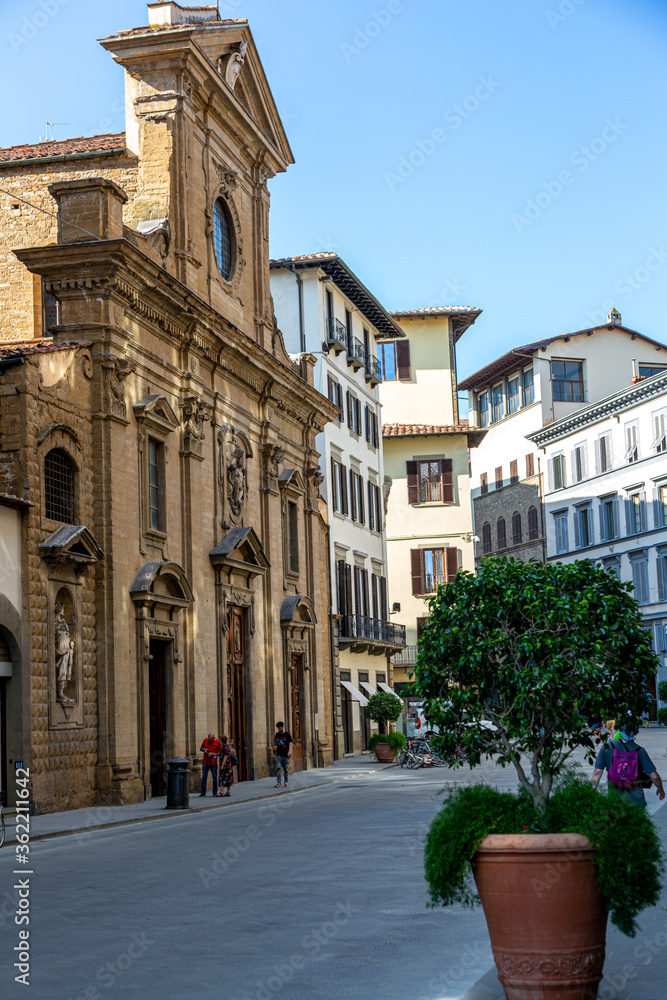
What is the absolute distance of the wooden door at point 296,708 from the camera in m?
38.5

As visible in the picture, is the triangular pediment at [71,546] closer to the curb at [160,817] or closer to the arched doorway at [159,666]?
the arched doorway at [159,666]

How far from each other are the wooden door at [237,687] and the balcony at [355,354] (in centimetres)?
1923

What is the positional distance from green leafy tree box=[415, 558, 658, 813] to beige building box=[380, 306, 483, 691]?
56301 mm

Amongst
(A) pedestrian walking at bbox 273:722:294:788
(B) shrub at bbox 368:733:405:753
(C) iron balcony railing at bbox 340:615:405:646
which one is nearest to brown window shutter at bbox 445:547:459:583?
(C) iron balcony railing at bbox 340:615:405:646

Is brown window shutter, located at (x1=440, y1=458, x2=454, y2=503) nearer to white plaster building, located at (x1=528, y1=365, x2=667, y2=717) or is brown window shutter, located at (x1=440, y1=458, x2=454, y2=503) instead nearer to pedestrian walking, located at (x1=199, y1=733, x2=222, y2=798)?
white plaster building, located at (x1=528, y1=365, x2=667, y2=717)

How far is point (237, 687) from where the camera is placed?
3378 centimetres

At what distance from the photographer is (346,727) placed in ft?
162

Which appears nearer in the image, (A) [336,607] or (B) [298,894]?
(B) [298,894]

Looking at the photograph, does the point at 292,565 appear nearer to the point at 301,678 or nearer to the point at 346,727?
the point at 301,678

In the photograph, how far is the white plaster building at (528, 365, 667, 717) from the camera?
68.2 meters

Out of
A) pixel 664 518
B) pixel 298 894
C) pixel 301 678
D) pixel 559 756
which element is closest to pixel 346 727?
pixel 301 678

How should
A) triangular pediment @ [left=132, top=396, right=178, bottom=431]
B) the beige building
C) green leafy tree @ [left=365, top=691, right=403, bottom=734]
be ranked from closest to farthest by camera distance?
1. triangular pediment @ [left=132, top=396, right=178, bottom=431]
2. green leafy tree @ [left=365, top=691, right=403, bottom=734]
3. the beige building

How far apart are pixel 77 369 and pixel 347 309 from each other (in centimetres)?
2733

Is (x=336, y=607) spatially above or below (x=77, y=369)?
below
